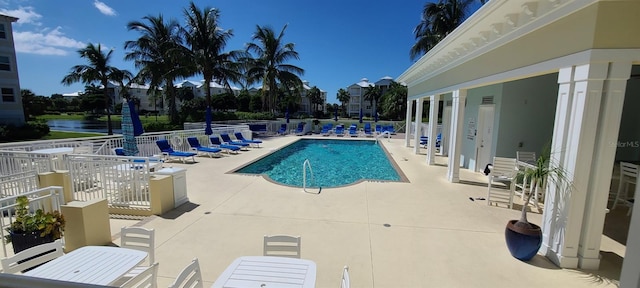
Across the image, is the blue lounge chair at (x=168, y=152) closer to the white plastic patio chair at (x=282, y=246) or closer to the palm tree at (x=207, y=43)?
the white plastic patio chair at (x=282, y=246)

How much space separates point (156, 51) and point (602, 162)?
24.1 m

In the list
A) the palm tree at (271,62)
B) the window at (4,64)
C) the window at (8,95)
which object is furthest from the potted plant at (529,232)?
the window at (4,64)

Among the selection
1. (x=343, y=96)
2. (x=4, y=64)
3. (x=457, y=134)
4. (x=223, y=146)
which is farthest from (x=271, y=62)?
(x=343, y=96)

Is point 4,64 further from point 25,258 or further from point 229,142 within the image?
point 25,258

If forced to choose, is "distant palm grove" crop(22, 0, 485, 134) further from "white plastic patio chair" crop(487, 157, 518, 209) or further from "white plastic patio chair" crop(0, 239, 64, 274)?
"white plastic patio chair" crop(487, 157, 518, 209)

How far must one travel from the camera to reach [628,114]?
24.8 feet

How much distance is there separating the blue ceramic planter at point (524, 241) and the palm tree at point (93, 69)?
27517 mm

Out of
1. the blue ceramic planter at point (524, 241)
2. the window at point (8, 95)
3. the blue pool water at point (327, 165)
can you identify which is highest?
the window at point (8, 95)

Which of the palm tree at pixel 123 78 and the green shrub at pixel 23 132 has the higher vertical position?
the palm tree at pixel 123 78

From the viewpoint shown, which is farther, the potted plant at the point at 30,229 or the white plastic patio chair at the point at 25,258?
the potted plant at the point at 30,229

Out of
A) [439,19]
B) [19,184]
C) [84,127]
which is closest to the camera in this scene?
[19,184]

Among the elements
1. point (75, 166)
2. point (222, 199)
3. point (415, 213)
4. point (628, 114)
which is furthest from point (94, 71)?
point (628, 114)

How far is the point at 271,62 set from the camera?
2436 cm

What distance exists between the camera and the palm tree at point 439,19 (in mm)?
22328
